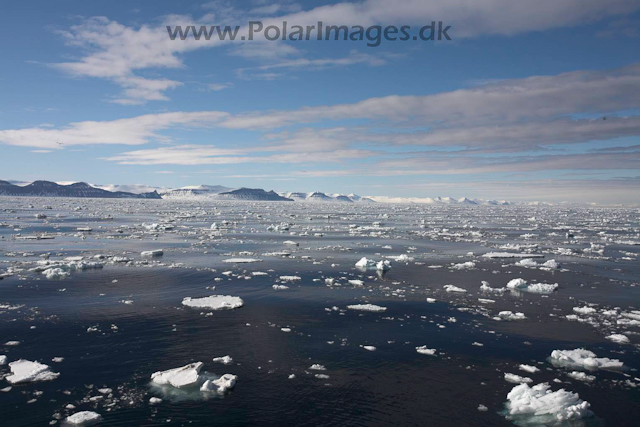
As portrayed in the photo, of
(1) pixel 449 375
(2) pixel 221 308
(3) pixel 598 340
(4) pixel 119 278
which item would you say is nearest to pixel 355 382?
(1) pixel 449 375

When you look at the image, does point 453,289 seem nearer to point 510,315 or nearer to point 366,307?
point 510,315

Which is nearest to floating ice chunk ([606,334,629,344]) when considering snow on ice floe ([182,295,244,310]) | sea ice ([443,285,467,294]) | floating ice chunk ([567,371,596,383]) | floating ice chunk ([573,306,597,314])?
floating ice chunk ([573,306,597,314])

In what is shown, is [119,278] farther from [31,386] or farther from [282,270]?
[31,386]

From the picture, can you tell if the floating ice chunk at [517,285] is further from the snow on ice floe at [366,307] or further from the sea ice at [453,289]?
the snow on ice floe at [366,307]

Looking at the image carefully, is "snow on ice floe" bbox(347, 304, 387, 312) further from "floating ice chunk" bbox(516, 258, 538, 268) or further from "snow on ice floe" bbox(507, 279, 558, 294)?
"floating ice chunk" bbox(516, 258, 538, 268)

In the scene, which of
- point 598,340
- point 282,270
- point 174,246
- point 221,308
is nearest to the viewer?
point 598,340

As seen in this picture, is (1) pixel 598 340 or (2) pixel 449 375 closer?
(2) pixel 449 375

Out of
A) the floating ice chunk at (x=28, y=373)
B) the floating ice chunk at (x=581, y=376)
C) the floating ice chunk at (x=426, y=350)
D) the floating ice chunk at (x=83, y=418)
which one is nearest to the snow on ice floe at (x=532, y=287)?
the floating ice chunk at (x=581, y=376)
